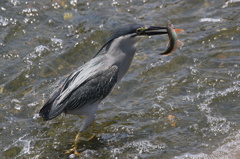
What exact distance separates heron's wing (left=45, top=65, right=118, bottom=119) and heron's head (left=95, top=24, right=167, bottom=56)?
424 mm

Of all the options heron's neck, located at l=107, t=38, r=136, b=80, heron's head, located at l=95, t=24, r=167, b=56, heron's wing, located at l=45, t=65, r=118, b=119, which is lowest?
heron's wing, located at l=45, t=65, r=118, b=119

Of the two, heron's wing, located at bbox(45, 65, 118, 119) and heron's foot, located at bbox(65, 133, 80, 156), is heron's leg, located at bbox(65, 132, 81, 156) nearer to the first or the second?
heron's foot, located at bbox(65, 133, 80, 156)

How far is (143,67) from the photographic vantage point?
7.34m

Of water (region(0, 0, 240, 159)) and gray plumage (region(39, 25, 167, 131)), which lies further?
gray plumage (region(39, 25, 167, 131))

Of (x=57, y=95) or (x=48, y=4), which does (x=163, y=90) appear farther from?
(x=48, y=4)

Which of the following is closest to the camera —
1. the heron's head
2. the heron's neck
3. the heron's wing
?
the heron's wing

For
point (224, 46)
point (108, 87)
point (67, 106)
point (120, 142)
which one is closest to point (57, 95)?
point (67, 106)

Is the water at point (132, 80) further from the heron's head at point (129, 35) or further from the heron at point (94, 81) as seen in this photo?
the heron's head at point (129, 35)

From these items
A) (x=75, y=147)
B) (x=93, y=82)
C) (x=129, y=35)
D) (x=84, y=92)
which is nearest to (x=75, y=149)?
(x=75, y=147)

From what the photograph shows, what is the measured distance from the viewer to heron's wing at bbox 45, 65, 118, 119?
5.81 m

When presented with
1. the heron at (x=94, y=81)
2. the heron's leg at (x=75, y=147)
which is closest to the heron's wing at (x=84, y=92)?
the heron at (x=94, y=81)

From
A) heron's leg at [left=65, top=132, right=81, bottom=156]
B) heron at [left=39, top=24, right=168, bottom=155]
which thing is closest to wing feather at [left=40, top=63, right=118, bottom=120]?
heron at [left=39, top=24, right=168, bottom=155]

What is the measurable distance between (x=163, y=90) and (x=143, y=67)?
2.88 feet

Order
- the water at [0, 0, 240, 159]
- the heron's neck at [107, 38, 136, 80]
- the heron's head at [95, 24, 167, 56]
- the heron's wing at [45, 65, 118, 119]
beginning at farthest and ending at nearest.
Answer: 1. the heron's neck at [107, 38, 136, 80]
2. the heron's head at [95, 24, 167, 56]
3. the heron's wing at [45, 65, 118, 119]
4. the water at [0, 0, 240, 159]
